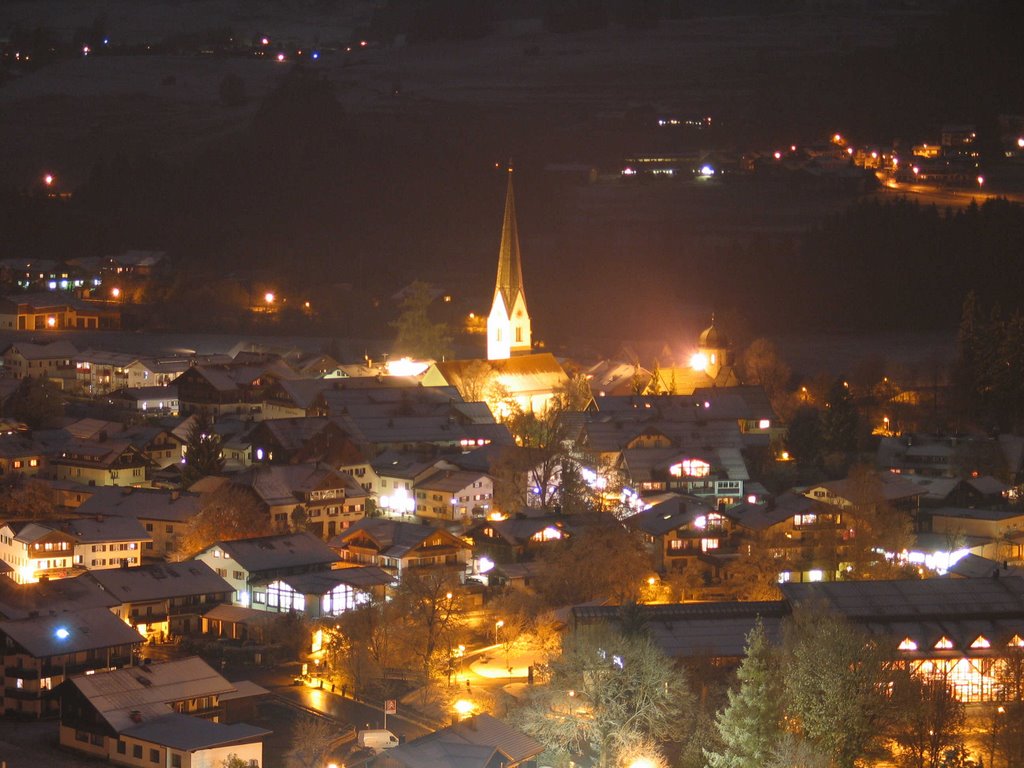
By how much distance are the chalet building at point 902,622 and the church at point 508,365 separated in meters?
8.62

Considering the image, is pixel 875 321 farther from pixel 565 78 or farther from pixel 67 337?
pixel 565 78

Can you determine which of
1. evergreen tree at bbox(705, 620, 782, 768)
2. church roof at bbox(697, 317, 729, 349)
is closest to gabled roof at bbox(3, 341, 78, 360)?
church roof at bbox(697, 317, 729, 349)

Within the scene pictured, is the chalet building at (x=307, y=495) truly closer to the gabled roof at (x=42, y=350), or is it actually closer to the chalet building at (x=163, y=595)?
the chalet building at (x=163, y=595)

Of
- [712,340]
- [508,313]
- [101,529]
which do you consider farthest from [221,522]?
[508,313]

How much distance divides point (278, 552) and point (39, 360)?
11611 mm

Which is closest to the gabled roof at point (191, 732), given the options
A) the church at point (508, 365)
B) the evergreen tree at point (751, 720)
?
the evergreen tree at point (751, 720)

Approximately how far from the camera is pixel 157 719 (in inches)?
646

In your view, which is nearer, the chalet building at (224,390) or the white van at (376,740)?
the white van at (376,740)

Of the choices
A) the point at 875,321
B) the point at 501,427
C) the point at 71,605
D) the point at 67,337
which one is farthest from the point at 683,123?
the point at 71,605

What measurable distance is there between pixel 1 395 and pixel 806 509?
37.5ft

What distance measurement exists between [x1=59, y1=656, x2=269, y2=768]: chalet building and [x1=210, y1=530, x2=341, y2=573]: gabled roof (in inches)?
112

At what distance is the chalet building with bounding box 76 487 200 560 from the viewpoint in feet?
71.5

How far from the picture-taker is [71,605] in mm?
18688

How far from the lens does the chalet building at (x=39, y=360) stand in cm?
3078
